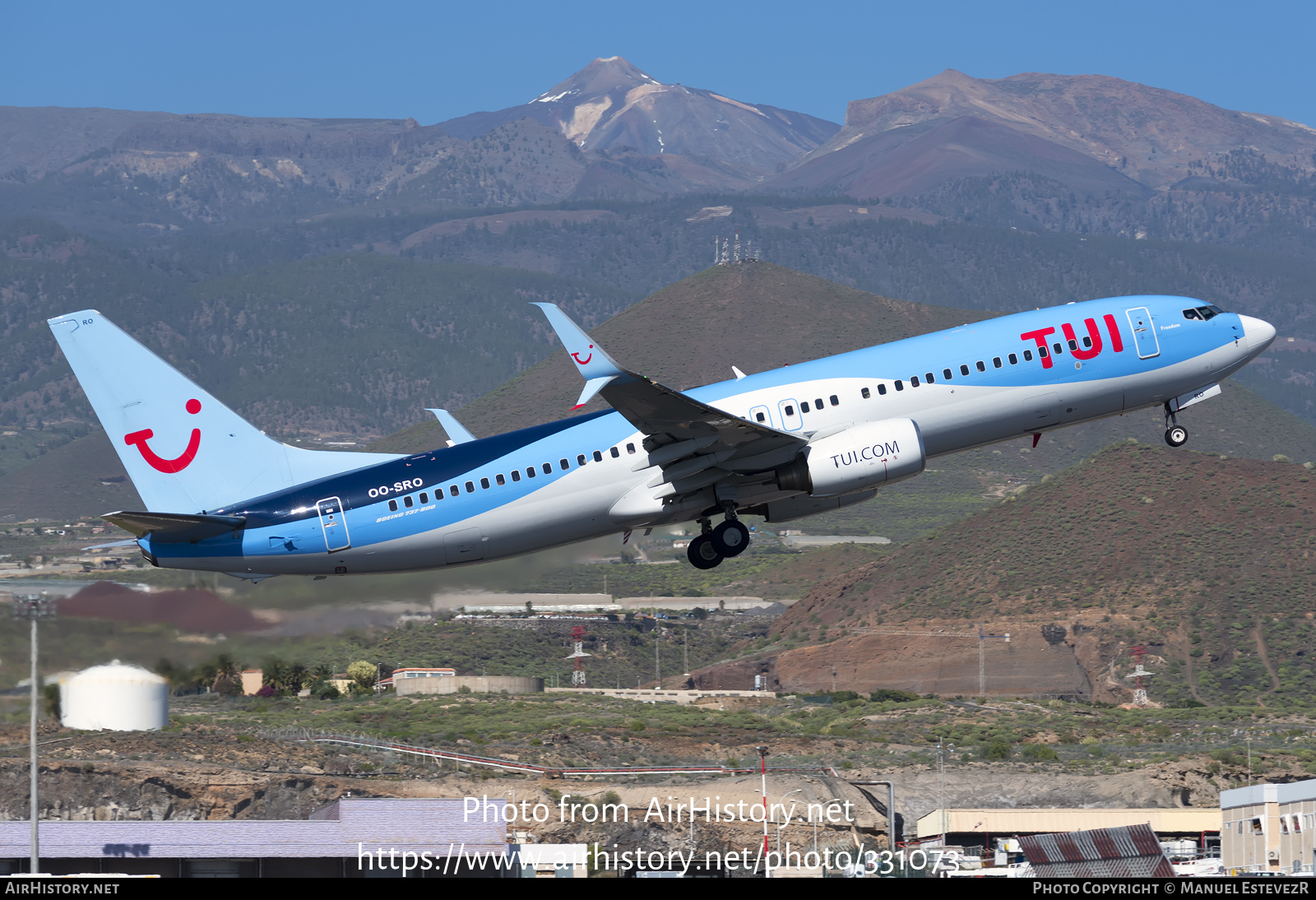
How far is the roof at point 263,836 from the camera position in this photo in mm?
60844

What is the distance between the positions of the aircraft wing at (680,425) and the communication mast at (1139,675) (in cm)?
8091

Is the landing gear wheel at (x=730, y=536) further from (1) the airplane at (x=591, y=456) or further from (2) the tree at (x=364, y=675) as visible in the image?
(2) the tree at (x=364, y=675)

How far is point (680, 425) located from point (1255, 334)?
19.9 m

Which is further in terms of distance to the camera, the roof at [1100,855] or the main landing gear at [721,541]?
the roof at [1100,855]

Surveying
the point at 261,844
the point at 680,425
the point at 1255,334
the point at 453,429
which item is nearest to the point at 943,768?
the point at 1255,334

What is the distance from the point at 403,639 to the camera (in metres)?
157

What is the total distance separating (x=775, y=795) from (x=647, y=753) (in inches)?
650

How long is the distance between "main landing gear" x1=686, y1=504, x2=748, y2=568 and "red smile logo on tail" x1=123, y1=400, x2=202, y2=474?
50.6 ft

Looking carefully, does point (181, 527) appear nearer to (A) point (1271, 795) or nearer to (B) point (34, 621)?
(B) point (34, 621)

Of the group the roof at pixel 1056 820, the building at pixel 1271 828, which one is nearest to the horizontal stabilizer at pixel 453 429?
the building at pixel 1271 828

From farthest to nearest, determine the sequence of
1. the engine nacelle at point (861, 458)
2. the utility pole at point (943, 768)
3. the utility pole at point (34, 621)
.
Result: the utility pole at point (943, 768) < the utility pole at point (34, 621) < the engine nacelle at point (861, 458)

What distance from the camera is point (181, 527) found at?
4878 cm

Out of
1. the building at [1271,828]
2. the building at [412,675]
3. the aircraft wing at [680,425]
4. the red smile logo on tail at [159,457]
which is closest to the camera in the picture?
the aircraft wing at [680,425]

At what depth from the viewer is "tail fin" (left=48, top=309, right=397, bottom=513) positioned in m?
50.6
